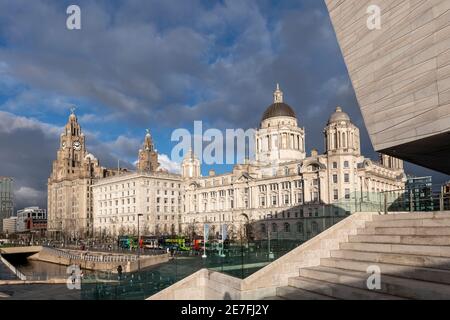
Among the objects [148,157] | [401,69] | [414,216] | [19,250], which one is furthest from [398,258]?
[148,157]

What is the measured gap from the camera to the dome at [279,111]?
10449 cm

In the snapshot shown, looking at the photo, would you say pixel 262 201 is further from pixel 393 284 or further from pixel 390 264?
pixel 393 284

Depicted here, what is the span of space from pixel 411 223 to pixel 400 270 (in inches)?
142

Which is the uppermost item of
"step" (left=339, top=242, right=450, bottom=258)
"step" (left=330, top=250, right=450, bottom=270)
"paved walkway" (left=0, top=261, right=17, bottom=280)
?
"step" (left=339, top=242, right=450, bottom=258)

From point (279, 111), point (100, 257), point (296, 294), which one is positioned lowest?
point (100, 257)

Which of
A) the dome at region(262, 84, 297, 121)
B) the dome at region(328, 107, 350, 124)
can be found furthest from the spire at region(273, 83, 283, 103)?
the dome at region(328, 107, 350, 124)

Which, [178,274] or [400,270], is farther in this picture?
[178,274]

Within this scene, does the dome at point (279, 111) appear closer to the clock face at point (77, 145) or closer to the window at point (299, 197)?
the window at point (299, 197)

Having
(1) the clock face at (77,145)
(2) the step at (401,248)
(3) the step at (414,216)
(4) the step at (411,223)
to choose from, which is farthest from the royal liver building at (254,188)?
(2) the step at (401,248)

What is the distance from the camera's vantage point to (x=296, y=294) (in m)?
13.8

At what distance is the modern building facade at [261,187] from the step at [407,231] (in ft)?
158

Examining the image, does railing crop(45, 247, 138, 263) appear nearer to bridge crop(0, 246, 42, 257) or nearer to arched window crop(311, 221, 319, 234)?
bridge crop(0, 246, 42, 257)

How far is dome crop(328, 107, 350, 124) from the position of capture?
78938 mm
